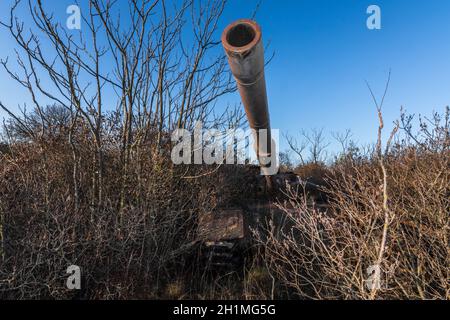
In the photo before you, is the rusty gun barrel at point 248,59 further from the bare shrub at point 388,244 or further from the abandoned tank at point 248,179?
the bare shrub at point 388,244

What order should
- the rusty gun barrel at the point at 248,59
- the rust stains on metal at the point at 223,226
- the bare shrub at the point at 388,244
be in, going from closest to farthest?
the rusty gun barrel at the point at 248,59, the bare shrub at the point at 388,244, the rust stains on metal at the point at 223,226

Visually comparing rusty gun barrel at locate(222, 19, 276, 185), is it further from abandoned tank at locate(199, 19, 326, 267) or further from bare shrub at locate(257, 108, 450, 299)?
bare shrub at locate(257, 108, 450, 299)

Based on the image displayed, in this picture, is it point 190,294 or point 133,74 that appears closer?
point 190,294

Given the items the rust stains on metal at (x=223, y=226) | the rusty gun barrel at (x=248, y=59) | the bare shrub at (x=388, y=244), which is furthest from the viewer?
the rust stains on metal at (x=223, y=226)

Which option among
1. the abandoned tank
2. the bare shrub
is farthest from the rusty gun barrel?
the bare shrub

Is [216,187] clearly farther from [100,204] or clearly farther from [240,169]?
[100,204]

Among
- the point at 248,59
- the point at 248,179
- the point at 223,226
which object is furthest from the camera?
the point at 248,179

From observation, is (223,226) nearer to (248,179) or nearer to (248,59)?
(248,59)

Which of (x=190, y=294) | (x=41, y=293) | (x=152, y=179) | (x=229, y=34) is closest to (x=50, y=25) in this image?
(x=152, y=179)

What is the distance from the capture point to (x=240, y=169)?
6367mm

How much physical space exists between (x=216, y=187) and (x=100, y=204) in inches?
86.9

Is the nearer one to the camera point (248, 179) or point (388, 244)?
point (388, 244)

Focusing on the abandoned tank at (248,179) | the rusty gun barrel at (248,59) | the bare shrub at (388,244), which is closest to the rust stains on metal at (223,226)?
the abandoned tank at (248,179)

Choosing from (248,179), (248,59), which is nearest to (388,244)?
(248,59)
